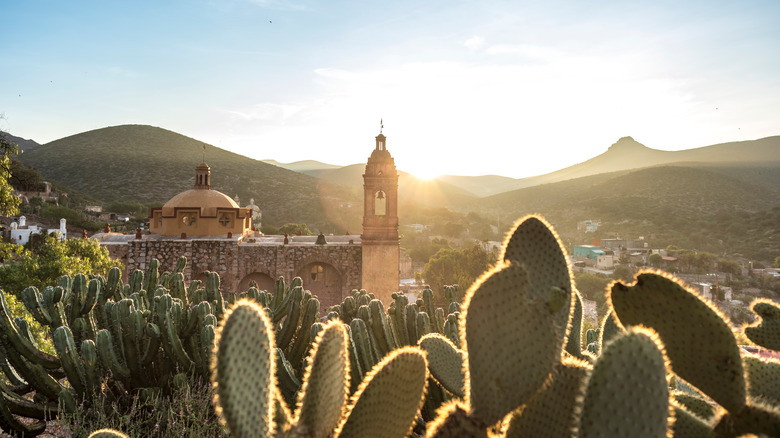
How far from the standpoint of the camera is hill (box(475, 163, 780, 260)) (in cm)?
3600

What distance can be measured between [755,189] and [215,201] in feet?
183

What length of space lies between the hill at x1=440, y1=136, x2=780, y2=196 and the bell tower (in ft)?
221

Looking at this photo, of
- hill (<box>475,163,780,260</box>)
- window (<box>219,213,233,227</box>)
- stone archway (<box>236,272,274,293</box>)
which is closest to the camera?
stone archway (<box>236,272,274,293</box>)

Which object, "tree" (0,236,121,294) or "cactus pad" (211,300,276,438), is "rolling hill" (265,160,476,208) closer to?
"tree" (0,236,121,294)

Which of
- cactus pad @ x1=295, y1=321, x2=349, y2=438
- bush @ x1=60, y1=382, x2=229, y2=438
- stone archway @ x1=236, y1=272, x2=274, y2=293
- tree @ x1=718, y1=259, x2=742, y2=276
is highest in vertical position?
cactus pad @ x1=295, y1=321, x2=349, y2=438

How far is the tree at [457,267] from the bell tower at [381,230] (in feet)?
16.3

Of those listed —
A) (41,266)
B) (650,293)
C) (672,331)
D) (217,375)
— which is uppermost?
(650,293)

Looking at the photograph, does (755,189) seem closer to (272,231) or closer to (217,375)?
(272,231)

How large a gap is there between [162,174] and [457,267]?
38.6m

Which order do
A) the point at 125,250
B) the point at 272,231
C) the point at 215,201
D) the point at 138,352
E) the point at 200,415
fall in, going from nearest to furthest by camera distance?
the point at 200,415
the point at 138,352
the point at 125,250
the point at 215,201
the point at 272,231

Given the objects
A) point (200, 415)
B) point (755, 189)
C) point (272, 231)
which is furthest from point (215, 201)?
point (755, 189)

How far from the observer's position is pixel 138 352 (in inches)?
216

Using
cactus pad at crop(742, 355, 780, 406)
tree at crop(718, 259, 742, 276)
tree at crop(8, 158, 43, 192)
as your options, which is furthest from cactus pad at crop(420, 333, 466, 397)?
tree at crop(8, 158, 43, 192)

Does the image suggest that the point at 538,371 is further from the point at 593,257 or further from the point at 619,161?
the point at 619,161
